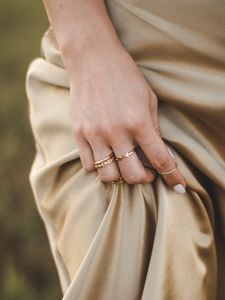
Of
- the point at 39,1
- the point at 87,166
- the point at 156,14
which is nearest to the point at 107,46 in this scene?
the point at 156,14

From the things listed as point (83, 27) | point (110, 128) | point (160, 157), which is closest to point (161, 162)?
point (160, 157)

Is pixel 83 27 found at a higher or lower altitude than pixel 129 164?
higher

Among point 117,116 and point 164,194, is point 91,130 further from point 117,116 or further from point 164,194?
point 164,194

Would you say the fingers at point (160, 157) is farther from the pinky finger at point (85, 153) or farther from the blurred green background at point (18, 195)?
the blurred green background at point (18, 195)

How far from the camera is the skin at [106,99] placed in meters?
1.31

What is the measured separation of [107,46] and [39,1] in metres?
3.66

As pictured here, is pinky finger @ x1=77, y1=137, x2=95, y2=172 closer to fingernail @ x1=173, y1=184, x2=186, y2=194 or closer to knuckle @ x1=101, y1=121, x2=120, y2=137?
knuckle @ x1=101, y1=121, x2=120, y2=137

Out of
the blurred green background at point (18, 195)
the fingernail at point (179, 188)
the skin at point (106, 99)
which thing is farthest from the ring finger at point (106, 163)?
the blurred green background at point (18, 195)

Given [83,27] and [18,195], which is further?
[18,195]

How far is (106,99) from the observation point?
1.33 metres

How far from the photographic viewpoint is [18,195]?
122 inches

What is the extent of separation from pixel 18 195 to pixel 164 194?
71.8 inches

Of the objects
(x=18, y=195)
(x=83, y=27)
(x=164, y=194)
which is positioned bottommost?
(x=18, y=195)

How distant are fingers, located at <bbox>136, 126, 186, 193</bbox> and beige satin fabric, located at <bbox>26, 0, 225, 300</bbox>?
0.02 m
